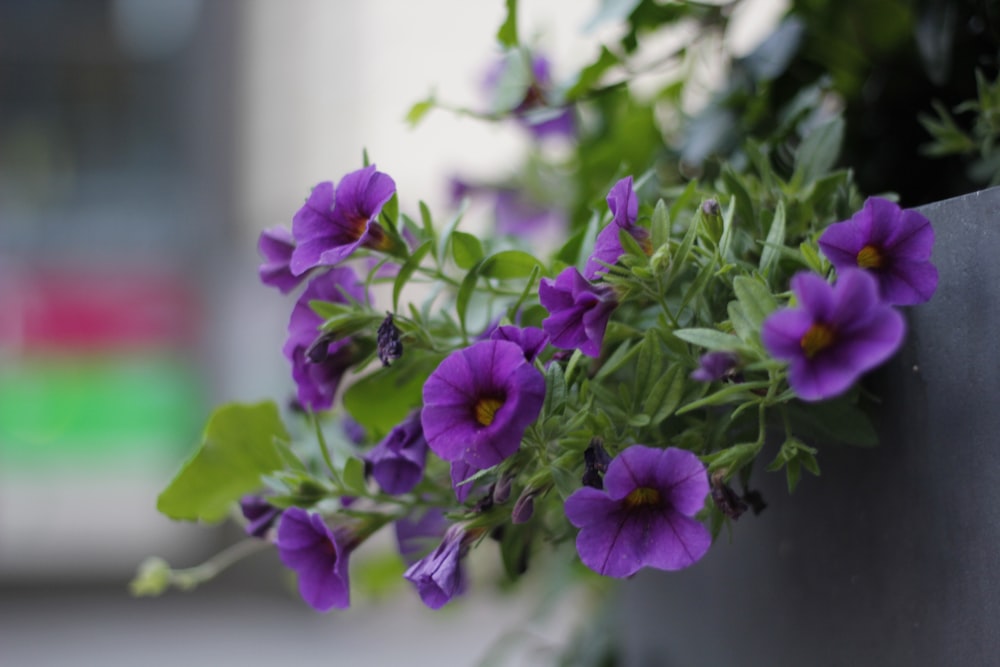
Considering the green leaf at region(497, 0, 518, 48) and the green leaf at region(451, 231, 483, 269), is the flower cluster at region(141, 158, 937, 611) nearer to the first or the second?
the green leaf at region(451, 231, 483, 269)

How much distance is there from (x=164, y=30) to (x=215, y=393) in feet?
2.51

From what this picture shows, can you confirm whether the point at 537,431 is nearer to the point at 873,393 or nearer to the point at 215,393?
the point at 873,393

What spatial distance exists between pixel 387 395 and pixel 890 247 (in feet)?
0.70

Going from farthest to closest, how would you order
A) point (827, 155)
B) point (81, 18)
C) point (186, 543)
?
point (81, 18)
point (186, 543)
point (827, 155)

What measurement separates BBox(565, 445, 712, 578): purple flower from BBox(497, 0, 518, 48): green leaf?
27cm

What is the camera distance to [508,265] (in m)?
0.39

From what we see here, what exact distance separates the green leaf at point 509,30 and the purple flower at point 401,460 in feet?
0.73

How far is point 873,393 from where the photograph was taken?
1.16ft

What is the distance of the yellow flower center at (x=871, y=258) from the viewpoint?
0.30 m

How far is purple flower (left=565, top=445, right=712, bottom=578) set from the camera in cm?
29

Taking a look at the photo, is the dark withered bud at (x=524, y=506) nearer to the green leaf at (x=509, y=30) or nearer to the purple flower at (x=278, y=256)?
the purple flower at (x=278, y=256)

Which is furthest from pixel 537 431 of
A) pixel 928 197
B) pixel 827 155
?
pixel 928 197

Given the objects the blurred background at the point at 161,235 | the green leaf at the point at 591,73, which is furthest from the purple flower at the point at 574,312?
the blurred background at the point at 161,235

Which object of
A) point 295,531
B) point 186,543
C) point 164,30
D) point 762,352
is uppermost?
point 762,352
